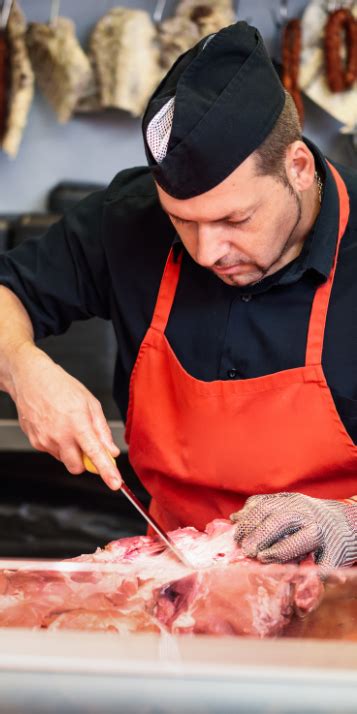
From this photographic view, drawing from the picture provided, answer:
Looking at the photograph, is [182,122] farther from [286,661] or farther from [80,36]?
[80,36]

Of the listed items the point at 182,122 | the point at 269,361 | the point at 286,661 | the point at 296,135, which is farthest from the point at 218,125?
the point at 286,661

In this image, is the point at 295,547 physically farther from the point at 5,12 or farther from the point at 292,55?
the point at 5,12

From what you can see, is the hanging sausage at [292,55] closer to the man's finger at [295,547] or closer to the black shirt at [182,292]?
the black shirt at [182,292]

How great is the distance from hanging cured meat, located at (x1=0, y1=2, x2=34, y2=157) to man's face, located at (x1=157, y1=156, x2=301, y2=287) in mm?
2882

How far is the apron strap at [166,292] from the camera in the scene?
1885 millimetres

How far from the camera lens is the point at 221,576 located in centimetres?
130

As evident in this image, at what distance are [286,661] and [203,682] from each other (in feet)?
0.25

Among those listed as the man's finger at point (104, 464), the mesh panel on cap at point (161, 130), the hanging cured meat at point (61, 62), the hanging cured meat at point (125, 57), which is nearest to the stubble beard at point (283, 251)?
the mesh panel on cap at point (161, 130)

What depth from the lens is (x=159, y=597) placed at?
1.27 metres

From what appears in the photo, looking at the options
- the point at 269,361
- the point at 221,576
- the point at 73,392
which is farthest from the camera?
the point at 269,361

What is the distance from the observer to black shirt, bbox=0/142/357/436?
5.63 ft

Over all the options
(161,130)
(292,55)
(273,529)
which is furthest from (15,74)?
(273,529)

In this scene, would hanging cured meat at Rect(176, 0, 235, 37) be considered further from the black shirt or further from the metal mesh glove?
the metal mesh glove

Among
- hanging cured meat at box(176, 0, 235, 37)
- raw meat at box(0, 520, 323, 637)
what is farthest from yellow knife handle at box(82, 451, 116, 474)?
hanging cured meat at box(176, 0, 235, 37)
